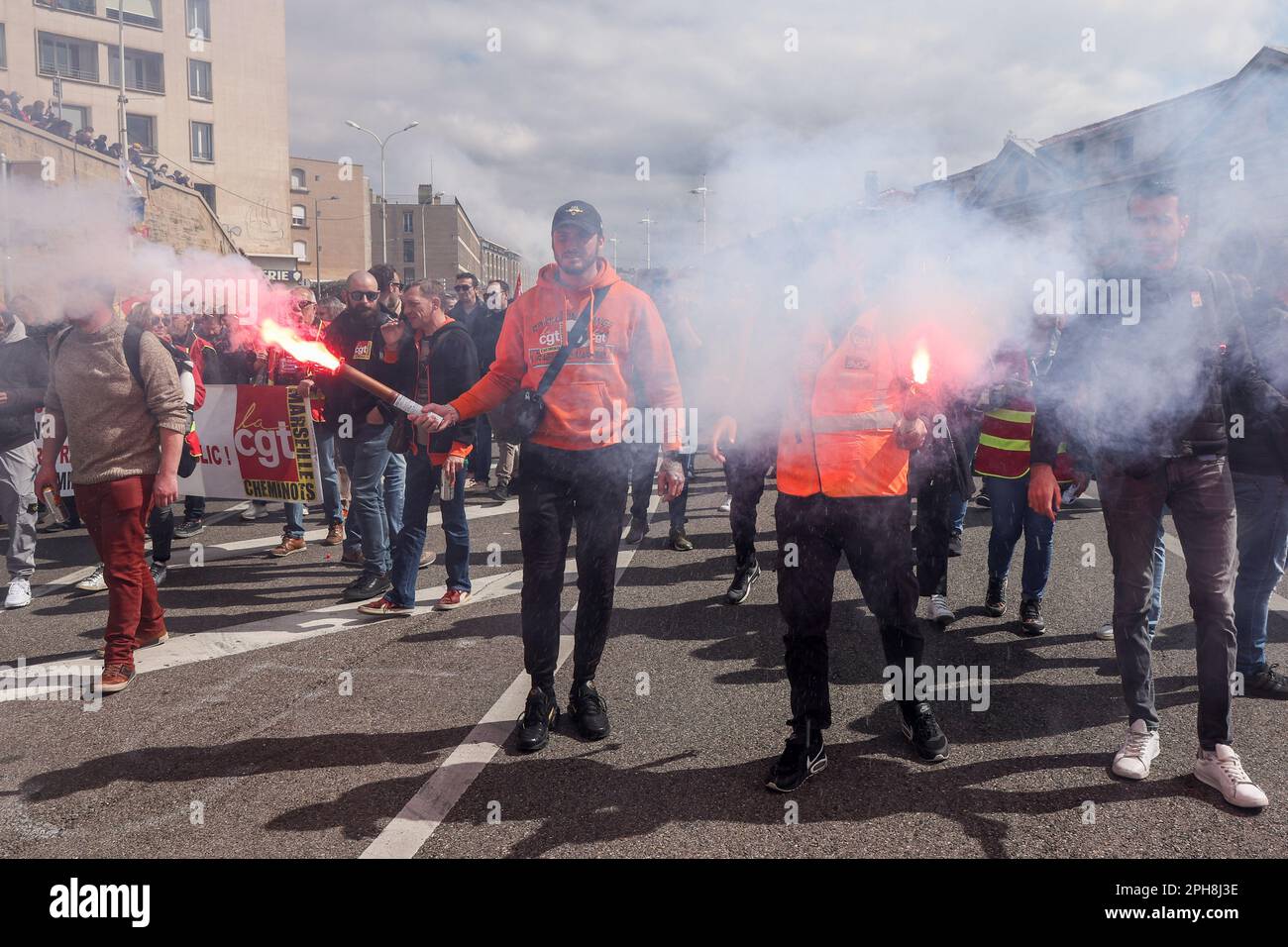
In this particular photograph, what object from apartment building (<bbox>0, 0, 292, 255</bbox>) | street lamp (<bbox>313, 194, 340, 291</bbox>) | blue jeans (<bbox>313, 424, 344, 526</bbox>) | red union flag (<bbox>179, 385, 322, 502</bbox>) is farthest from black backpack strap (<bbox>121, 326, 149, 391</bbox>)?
street lamp (<bbox>313, 194, 340, 291</bbox>)

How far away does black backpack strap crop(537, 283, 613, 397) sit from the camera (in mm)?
3998

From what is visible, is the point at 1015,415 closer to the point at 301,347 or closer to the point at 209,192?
the point at 301,347

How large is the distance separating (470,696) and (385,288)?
366cm

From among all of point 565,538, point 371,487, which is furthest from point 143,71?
point 565,538

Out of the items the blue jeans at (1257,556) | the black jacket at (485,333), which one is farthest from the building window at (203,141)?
the blue jeans at (1257,556)

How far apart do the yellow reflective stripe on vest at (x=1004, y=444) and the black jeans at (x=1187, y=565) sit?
1.87 metres

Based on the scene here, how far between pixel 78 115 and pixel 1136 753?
163 feet

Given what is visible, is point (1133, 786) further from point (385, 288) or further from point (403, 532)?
point (385, 288)

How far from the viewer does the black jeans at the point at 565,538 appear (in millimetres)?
3994

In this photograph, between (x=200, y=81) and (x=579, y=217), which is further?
(x=200, y=81)

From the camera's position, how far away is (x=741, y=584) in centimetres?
625

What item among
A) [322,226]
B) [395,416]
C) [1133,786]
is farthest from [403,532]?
[322,226]

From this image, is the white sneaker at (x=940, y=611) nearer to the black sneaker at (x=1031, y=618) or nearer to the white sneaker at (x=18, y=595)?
the black sneaker at (x=1031, y=618)

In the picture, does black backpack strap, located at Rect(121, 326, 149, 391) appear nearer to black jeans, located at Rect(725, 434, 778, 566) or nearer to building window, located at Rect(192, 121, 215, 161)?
black jeans, located at Rect(725, 434, 778, 566)
